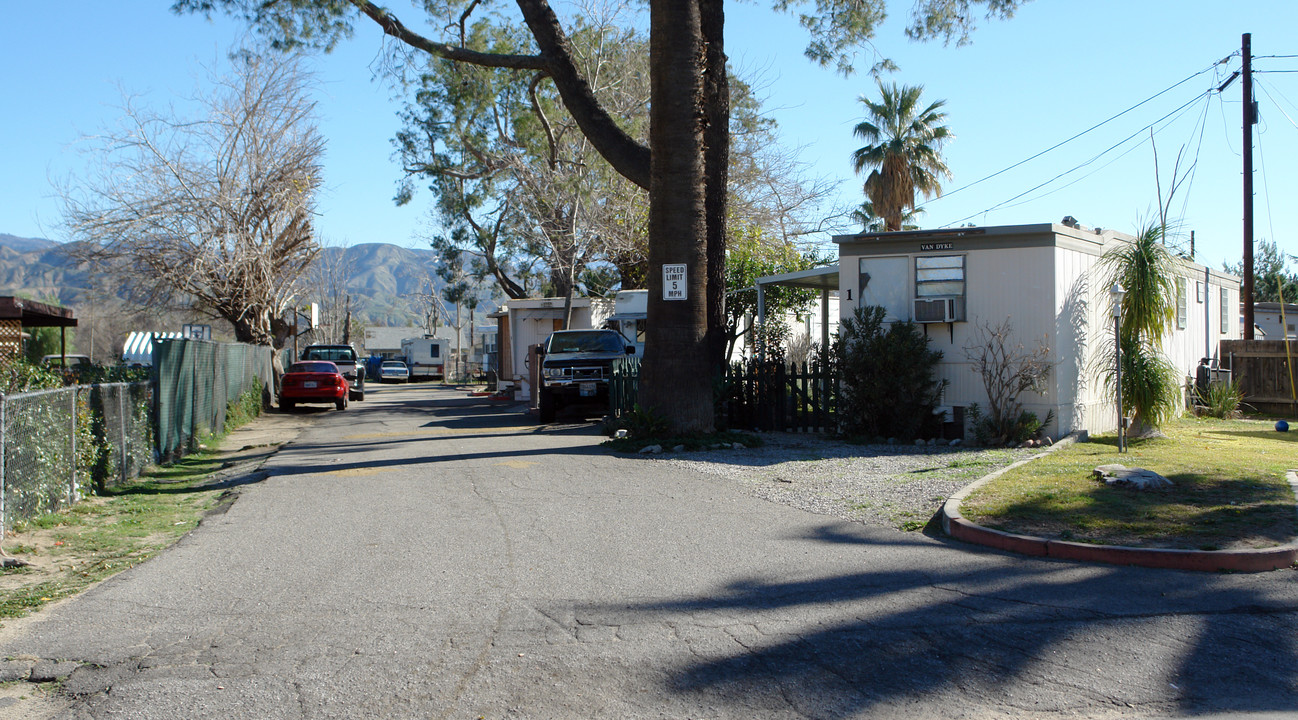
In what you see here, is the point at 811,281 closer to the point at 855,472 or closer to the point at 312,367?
the point at 855,472

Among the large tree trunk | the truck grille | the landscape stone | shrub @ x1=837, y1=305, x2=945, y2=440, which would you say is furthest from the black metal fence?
the landscape stone

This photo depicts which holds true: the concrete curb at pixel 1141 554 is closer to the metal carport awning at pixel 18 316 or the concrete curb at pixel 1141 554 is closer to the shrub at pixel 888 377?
the shrub at pixel 888 377

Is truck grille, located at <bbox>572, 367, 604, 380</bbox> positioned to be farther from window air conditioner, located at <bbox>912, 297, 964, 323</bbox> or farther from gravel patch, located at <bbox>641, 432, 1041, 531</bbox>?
window air conditioner, located at <bbox>912, 297, 964, 323</bbox>

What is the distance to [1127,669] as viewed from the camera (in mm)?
4574

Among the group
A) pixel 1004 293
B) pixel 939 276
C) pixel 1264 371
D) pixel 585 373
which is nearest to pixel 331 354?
pixel 585 373

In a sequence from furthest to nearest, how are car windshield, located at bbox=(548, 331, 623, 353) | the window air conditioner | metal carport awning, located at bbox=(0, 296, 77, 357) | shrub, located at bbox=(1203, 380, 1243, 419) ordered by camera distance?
car windshield, located at bbox=(548, 331, 623, 353)
shrub, located at bbox=(1203, 380, 1243, 419)
metal carport awning, located at bbox=(0, 296, 77, 357)
the window air conditioner

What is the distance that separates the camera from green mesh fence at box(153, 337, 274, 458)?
13.2 m

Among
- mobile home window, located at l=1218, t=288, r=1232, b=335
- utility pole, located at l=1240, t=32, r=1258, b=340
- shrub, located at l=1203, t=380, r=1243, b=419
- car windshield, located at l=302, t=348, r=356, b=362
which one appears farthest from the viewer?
car windshield, located at l=302, t=348, r=356, b=362

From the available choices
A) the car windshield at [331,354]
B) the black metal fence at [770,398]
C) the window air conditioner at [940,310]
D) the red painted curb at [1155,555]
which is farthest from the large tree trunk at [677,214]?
the car windshield at [331,354]

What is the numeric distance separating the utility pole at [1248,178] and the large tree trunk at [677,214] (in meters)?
14.4

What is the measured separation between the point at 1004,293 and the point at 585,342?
8.83m

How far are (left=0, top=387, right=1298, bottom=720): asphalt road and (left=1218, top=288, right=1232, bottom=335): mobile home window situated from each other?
15.8 m

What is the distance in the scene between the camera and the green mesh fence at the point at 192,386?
13.2 m

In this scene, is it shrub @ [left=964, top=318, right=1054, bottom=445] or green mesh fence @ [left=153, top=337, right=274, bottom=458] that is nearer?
shrub @ [left=964, top=318, right=1054, bottom=445]
